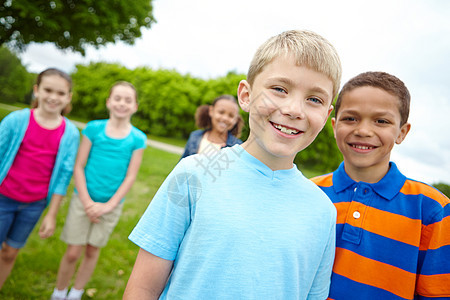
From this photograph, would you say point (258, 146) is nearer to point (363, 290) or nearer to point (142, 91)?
point (363, 290)

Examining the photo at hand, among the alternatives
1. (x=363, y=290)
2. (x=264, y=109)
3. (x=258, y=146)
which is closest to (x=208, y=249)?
(x=258, y=146)

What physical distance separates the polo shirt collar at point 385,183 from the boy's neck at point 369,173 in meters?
0.04

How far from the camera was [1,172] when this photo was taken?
7.59 ft

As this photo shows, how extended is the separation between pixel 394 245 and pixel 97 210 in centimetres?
236

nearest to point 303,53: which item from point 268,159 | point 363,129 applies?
point 268,159

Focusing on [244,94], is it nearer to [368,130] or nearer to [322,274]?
[368,130]

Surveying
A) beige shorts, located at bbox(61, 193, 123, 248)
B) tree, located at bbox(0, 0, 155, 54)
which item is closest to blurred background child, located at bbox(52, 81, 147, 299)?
beige shorts, located at bbox(61, 193, 123, 248)

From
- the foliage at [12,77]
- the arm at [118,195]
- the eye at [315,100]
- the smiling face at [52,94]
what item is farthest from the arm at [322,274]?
the foliage at [12,77]

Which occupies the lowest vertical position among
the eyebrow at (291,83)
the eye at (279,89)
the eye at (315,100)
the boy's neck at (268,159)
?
the boy's neck at (268,159)

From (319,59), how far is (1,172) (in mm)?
2609

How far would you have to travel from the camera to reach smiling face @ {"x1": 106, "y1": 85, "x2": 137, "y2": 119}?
2.76m

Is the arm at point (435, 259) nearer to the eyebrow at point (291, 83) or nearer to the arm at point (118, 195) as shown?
the eyebrow at point (291, 83)

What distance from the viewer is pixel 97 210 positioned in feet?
8.46

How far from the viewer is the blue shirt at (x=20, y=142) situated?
2.32 meters
